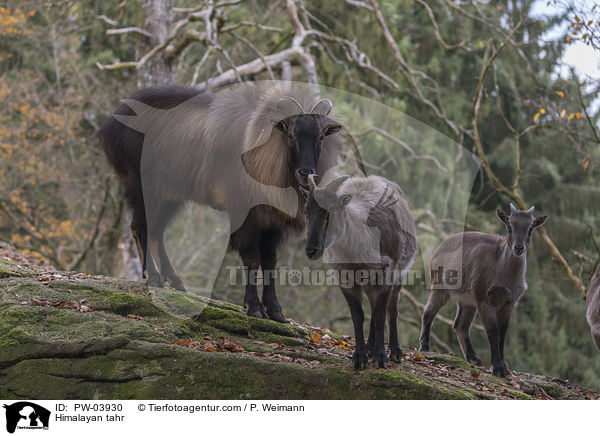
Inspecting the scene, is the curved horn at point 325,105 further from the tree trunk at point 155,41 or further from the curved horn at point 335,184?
the tree trunk at point 155,41

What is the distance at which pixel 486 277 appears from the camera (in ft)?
21.8

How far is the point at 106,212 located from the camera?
1531 centimetres

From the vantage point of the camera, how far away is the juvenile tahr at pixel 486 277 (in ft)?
20.3

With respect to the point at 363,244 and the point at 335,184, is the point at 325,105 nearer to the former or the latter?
the point at 335,184

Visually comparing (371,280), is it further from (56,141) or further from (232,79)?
(56,141)

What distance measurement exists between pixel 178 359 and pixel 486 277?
10.9 ft

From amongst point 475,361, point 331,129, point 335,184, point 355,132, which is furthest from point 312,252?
point 355,132

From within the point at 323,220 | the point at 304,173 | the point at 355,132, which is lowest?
the point at 323,220

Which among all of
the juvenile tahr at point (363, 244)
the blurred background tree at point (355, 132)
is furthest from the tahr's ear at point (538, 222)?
the blurred background tree at point (355, 132)

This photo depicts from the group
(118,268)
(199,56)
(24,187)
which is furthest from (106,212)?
(199,56)

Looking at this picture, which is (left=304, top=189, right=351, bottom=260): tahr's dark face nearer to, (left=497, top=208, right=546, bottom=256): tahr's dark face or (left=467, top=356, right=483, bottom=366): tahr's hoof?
(left=497, top=208, right=546, bottom=256): tahr's dark face
